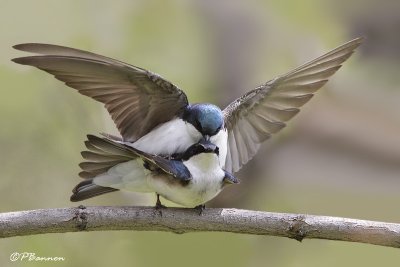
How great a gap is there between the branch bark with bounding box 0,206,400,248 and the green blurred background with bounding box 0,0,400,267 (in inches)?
25.6

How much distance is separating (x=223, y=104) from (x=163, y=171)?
96 centimetres

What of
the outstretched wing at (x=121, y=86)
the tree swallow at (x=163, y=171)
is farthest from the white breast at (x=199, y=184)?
the outstretched wing at (x=121, y=86)

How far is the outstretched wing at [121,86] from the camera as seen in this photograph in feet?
4.38

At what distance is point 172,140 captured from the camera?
55.7 inches

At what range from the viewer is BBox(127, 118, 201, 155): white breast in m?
1.40

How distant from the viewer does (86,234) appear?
214 centimetres

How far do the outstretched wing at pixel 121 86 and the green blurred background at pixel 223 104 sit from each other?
1.75 feet

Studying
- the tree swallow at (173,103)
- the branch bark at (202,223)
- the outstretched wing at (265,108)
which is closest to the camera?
the branch bark at (202,223)

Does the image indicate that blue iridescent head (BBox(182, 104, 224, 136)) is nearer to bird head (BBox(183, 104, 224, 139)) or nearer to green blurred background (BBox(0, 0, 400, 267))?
bird head (BBox(183, 104, 224, 139))

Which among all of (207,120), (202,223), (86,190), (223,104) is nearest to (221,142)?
(207,120)

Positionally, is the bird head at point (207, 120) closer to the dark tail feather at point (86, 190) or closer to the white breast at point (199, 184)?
the white breast at point (199, 184)

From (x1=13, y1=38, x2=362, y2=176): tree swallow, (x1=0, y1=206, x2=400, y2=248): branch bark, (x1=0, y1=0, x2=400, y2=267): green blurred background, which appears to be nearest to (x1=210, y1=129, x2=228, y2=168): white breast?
(x1=13, y1=38, x2=362, y2=176): tree swallow

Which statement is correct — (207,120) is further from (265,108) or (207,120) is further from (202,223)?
(265,108)

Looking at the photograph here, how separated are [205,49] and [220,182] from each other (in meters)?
1.22
